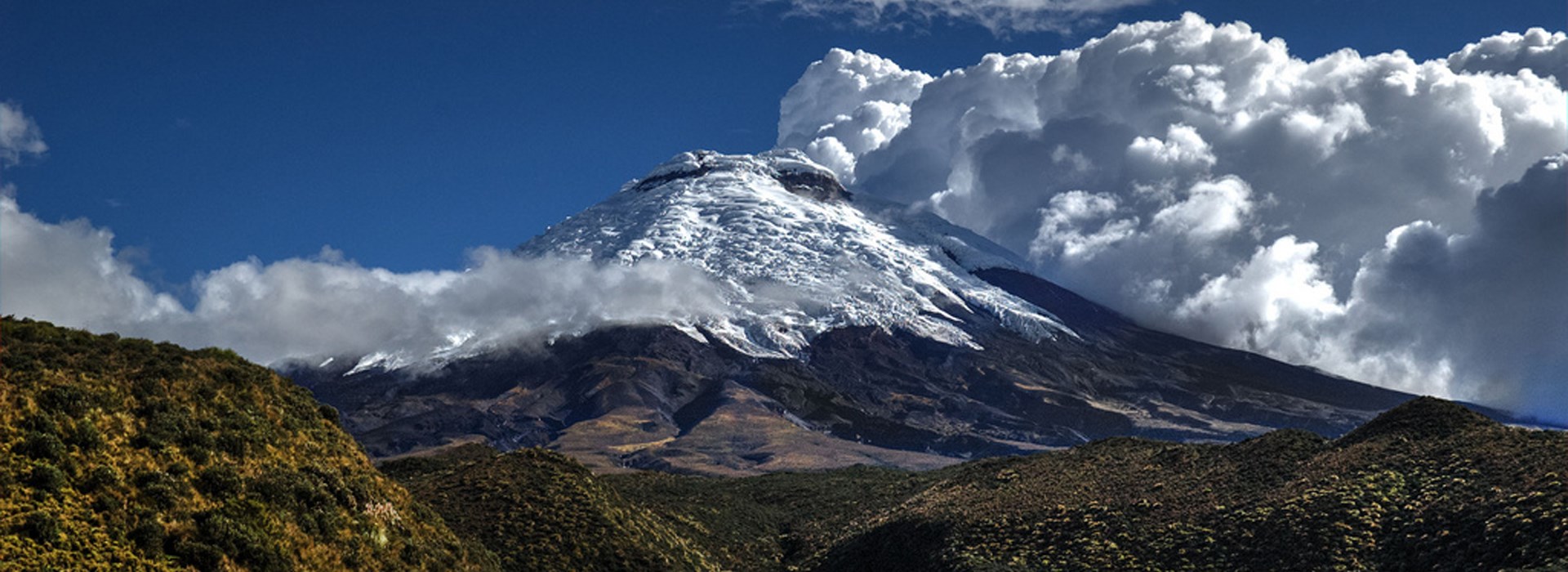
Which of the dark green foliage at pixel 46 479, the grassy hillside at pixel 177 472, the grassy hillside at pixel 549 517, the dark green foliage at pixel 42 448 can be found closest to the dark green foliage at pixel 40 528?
the grassy hillside at pixel 177 472

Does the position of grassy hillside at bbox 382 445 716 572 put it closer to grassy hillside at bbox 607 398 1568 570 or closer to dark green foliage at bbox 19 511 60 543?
grassy hillside at bbox 607 398 1568 570

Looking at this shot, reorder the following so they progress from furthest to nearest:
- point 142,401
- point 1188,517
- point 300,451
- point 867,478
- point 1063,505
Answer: point 867,478, point 1063,505, point 1188,517, point 300,451, point 142,401

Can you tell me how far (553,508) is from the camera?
83.9 meters

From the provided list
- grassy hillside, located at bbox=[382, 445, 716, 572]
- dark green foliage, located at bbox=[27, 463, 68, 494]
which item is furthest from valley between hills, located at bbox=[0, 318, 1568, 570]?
grassy hillside, located at bbox=[382, 445, 716, 572]

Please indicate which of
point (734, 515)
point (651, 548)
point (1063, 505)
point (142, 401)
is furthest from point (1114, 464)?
point (142, 401)

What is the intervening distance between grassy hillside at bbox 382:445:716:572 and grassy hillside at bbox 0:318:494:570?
1043 centimetres

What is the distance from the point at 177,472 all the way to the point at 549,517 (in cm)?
3238

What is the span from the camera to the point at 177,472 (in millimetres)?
51969

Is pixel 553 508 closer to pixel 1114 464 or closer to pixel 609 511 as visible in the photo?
pixel 609 511

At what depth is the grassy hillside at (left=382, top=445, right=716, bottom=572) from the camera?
256 feet

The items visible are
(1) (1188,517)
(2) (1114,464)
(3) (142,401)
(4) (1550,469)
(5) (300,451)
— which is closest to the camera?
(3) (142,401)

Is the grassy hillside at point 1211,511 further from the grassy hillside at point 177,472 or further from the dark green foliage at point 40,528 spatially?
the dark green foliage at point 40,528

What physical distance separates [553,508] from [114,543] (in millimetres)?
39416

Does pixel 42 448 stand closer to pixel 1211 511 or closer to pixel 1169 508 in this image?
pixel 1211 511
